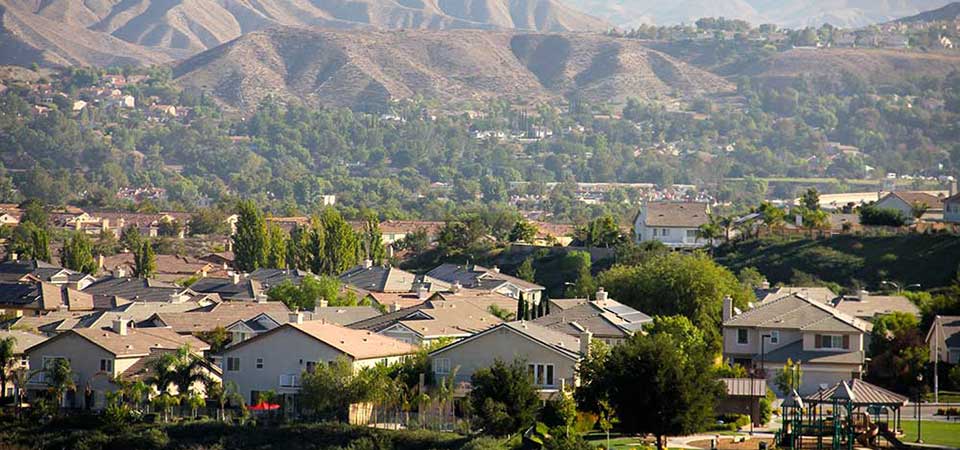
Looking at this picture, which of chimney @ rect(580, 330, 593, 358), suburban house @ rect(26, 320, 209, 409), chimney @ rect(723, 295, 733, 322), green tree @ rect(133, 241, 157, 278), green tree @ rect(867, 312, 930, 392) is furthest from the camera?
green tree @ rect(133, 241, 157, 278)

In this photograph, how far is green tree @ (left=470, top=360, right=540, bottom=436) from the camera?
47031mm

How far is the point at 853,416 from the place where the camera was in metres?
43.8

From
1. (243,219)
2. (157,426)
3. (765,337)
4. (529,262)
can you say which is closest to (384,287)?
(529,262)

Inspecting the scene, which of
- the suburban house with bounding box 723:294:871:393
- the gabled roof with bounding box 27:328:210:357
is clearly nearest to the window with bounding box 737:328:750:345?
the suburban house with bounding box 723:294:871:393

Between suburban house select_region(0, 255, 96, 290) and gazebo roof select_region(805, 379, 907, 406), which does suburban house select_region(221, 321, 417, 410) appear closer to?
gazebo roof select_region(805, 379, 907, 406)

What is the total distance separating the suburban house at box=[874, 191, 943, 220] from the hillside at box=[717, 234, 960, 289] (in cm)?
1537

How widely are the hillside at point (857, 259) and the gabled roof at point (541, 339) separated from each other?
108 ft

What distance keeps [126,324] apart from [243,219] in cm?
4762

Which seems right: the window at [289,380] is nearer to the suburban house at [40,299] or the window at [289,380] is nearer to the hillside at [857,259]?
the suburban house at [40,299]

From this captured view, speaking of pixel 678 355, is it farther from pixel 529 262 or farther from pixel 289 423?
pixel 529 262

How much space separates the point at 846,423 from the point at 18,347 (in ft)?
94.9

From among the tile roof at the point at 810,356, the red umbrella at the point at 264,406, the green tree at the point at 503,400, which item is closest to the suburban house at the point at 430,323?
the red umbrella at the point at 264,406

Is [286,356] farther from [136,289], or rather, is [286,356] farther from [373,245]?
[373,245]

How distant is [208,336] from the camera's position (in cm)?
6225
